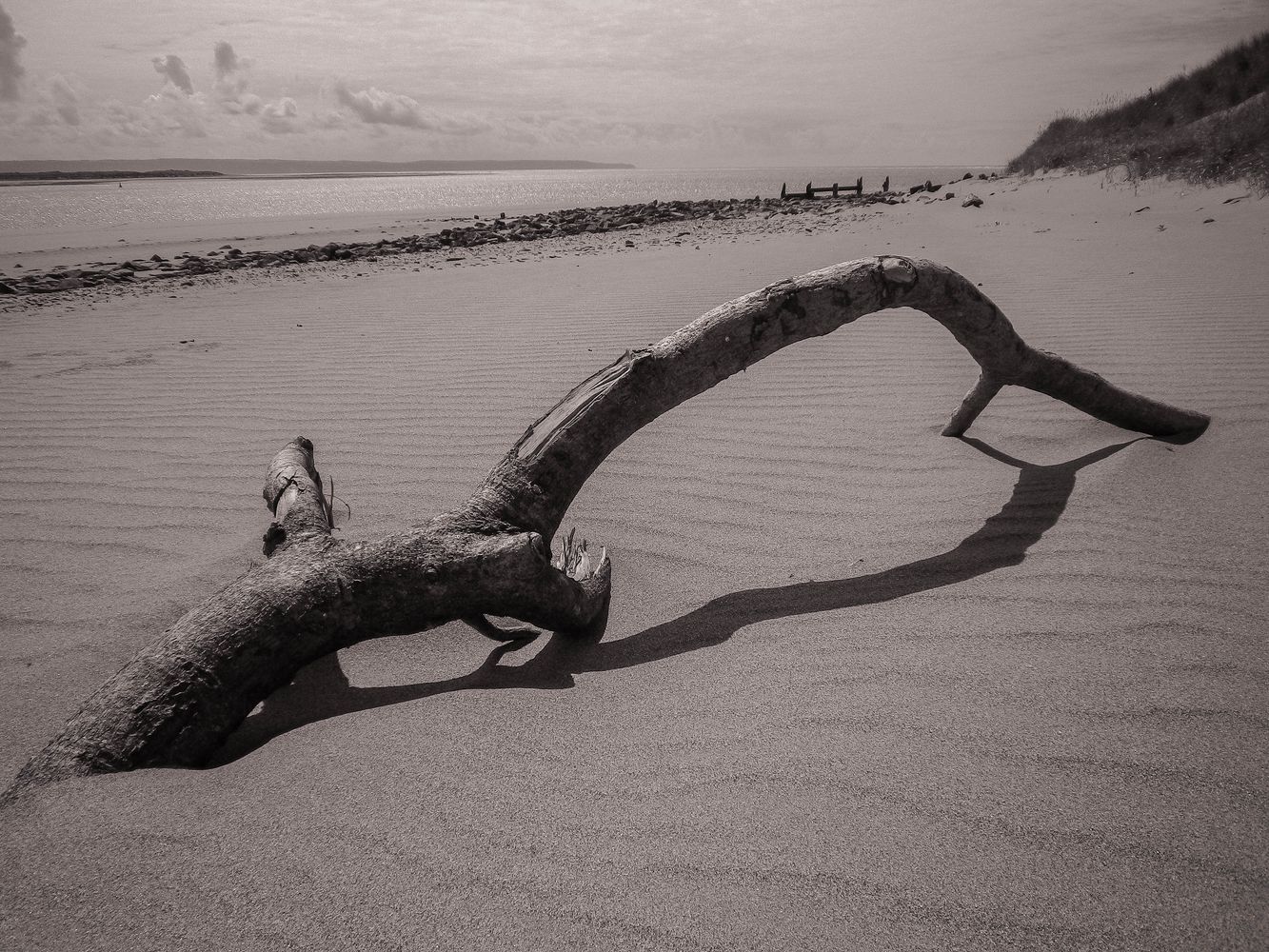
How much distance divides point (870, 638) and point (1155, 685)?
2.29ft

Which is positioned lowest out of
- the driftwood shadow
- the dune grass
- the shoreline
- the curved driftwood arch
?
the driftwood shadow

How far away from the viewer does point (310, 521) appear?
221cm

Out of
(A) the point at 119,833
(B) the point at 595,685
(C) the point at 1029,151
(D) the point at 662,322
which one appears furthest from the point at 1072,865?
(C) the point at 1029,151

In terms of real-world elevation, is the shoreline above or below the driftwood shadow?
above

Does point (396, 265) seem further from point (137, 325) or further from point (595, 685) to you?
point (595, 685)

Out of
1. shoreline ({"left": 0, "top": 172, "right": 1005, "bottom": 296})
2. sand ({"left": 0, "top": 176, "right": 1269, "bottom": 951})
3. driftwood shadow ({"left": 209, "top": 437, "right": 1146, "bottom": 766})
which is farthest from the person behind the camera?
shoreline ({"left": 0, "top": 172, "right": 1005, "bottom": 296})

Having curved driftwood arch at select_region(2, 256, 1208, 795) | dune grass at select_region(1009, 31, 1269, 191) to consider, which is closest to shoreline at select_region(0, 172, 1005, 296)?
dune grass at select_region(1009, 31, 1269, 191)

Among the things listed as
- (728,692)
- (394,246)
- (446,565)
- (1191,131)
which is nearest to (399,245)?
(394,246)

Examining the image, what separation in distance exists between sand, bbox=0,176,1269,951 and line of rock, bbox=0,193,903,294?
820cm

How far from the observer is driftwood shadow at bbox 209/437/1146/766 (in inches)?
77.4

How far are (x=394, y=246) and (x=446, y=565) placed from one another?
50.2ft

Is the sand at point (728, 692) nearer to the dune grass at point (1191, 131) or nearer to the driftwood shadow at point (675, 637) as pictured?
the driftwood shadow at point (675, 637)

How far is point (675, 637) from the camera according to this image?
232cm

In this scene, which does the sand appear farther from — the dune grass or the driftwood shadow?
the dune grass
